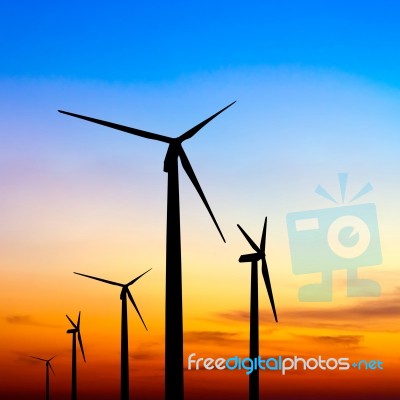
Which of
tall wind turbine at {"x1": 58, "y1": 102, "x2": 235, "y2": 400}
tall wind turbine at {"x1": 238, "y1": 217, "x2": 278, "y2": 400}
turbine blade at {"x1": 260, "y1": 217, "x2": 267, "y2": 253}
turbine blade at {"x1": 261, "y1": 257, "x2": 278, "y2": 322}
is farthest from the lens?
turbine blade at {"x1": 260, "y1": 217, "x2": 267, "y2": 253}

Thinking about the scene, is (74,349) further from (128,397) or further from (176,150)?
(176,150)

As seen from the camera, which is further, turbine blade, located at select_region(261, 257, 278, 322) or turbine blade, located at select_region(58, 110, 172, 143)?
turbine blade, located at select_region(261, 257, 278, 322)

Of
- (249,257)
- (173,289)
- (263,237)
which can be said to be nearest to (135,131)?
(173,289)

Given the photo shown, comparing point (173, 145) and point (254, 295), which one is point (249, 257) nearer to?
point (254, 295)

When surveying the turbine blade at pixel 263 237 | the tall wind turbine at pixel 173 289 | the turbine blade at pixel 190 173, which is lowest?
the tall wind turbine at pixel 173 289

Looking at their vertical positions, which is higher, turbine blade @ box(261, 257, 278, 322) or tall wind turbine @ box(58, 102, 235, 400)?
turbine blade @ box(261, 257, 278, 322)

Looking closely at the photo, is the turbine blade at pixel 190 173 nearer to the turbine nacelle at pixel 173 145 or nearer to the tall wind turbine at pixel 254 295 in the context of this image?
the turbine nacelle at pixel 173 145

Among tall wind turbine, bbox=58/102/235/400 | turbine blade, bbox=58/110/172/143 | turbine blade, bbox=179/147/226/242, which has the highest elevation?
turbine blade, bbox=58/110/172/143

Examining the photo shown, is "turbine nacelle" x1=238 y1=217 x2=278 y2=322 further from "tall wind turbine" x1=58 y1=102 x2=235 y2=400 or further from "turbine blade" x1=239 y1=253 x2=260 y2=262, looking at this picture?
"tall wind turbine" x1=58 y1=102 x2=235 y2=400

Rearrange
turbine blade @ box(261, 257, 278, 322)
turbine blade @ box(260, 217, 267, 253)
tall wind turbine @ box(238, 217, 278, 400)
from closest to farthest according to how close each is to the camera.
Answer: tall wind turbine @ box(238, 217, 278, 400) < turbine blade @ box(261, 257, 278, 322) < turbine blade @ box(260, 217, 267, 253)

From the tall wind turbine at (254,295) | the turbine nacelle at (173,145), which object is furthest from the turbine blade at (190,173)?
the tall wind turbine at (254,295)

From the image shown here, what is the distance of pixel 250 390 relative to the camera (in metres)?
58.9

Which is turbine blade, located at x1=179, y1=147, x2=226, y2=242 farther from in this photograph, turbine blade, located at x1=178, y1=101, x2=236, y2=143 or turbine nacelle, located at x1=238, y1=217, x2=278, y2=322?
turbine nacelle, located at x1=238, y1=217, x2=278, y2=322

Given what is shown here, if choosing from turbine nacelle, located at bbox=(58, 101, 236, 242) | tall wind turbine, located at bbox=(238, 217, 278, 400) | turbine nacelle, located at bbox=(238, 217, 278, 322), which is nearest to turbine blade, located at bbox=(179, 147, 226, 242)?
turbine nacelle, located at bbox=(58, 101, 236, 242)
